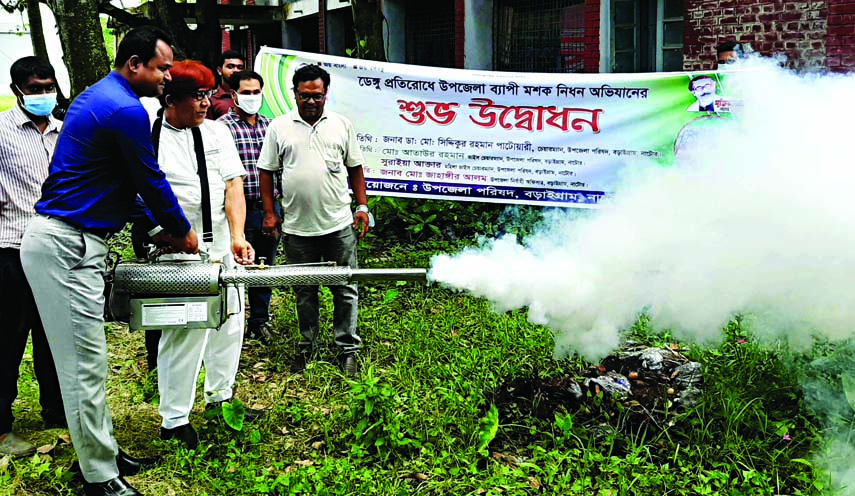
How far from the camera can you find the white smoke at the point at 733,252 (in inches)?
164

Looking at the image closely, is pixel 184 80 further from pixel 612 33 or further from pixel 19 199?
pixel 612 33

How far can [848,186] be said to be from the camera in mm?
4094

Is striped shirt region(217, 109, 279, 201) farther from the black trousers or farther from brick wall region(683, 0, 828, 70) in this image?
brick wall region(683, 0, 828, 70)

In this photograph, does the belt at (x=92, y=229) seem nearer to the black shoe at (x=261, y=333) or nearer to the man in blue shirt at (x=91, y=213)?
the man in blue shirt at (x=91, y=213)

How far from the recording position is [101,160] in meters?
3.72

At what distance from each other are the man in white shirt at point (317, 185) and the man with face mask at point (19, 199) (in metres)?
1.48

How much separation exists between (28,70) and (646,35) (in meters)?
7.80

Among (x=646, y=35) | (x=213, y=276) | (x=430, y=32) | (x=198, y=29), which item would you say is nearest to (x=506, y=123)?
(x=646, y=35)

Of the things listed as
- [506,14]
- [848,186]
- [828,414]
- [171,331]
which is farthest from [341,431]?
[506,14]

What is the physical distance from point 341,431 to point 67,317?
172 cm

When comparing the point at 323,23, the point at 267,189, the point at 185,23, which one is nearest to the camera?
the point at 267,189

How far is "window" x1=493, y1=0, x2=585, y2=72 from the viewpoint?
11.6 meters

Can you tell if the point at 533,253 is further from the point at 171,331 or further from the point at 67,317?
the point at 67,317

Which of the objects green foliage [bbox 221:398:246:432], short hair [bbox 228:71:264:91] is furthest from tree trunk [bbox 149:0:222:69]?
green foliage [bbox 221:398:246:432]
